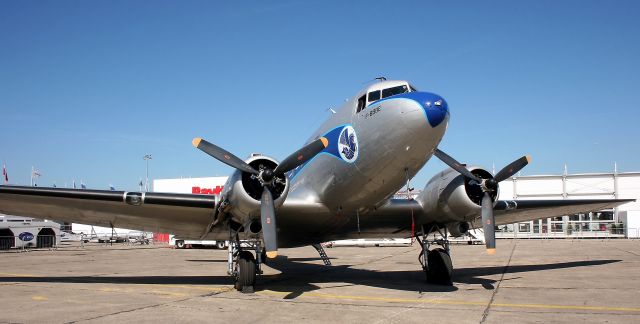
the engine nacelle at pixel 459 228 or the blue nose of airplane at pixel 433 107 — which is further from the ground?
the blue nose of airplane at pixel 433 107

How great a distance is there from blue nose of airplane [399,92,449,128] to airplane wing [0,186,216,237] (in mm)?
6166

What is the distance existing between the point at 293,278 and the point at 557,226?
52119 mm

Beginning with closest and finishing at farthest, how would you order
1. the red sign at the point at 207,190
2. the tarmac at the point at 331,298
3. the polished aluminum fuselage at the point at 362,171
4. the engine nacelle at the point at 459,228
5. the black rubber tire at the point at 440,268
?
the tarmac at the point at 331,298 < the polished aluminum fuselage at the point at 362,171 < the black rubber tire at the point at 440,268 < the engine nacelle at the point at 459,228 < the red sign at the point at 207,190

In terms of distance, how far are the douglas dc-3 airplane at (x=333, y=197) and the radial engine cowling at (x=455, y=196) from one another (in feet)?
0.10

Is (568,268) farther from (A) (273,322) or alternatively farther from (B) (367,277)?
(A) (273,322)

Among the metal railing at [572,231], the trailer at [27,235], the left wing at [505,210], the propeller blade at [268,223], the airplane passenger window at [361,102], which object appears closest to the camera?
the propeller blade at [268,223]

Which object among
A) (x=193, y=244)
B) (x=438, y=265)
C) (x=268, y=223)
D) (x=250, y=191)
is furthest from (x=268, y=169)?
(x=193, y=244)

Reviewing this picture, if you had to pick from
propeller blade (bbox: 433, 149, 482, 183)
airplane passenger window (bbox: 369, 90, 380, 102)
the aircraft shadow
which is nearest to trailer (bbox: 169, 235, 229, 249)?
the aircraft shadow

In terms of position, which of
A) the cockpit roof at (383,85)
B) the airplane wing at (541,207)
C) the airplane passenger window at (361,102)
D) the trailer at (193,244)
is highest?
the cockpit roof at (383,85)

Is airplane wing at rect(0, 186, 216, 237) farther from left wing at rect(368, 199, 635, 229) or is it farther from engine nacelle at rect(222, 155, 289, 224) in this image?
left wing at rect(368, 199, 635, 229)

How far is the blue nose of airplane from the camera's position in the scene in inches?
417

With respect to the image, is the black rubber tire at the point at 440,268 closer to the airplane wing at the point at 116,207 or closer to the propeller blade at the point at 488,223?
the propeller blade at the point at 488,223

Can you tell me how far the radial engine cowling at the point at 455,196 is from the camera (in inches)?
561

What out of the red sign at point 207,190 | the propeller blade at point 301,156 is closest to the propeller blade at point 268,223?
the propeller blade at point 301,156
